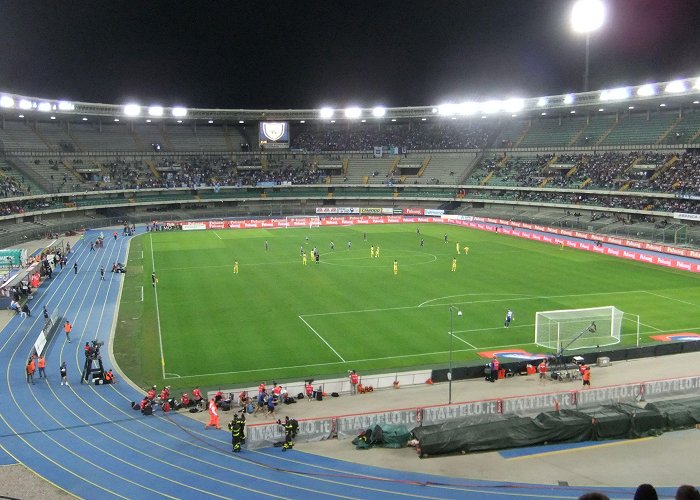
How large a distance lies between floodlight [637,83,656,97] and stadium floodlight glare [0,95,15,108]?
72688 mm

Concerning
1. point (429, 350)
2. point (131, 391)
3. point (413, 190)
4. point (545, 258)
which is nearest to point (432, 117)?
point (413, 190)

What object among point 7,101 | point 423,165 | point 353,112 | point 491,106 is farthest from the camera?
point 423,165

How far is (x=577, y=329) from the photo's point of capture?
30516 millimetres

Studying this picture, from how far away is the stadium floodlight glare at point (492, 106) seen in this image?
89.5 m

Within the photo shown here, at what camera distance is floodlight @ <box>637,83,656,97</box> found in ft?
226

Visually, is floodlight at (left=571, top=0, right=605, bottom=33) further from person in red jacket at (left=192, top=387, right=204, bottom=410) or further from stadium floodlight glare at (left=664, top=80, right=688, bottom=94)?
person in red jacket at (left=192, top=387, right=204, bottom=410)

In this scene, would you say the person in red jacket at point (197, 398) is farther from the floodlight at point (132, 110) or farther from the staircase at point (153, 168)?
the staircase at point (153, 168)

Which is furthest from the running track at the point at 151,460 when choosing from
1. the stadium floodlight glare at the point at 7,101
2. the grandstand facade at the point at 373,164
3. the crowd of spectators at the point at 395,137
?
the crowd of spectators at the point at 395,137

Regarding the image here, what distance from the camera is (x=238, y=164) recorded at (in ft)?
338

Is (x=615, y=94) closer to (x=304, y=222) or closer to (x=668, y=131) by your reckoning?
(x=668, y=131)

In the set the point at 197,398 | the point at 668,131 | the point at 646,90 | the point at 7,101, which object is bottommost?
the point at 197,398

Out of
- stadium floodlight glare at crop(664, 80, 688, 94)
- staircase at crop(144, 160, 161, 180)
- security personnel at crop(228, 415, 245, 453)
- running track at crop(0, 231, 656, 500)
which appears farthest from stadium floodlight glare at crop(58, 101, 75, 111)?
security personnel at crop(228, 415, 245, 453)

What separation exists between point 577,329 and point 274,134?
243 ft

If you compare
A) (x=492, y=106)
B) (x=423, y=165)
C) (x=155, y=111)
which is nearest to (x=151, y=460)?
(x=155, y=111)
